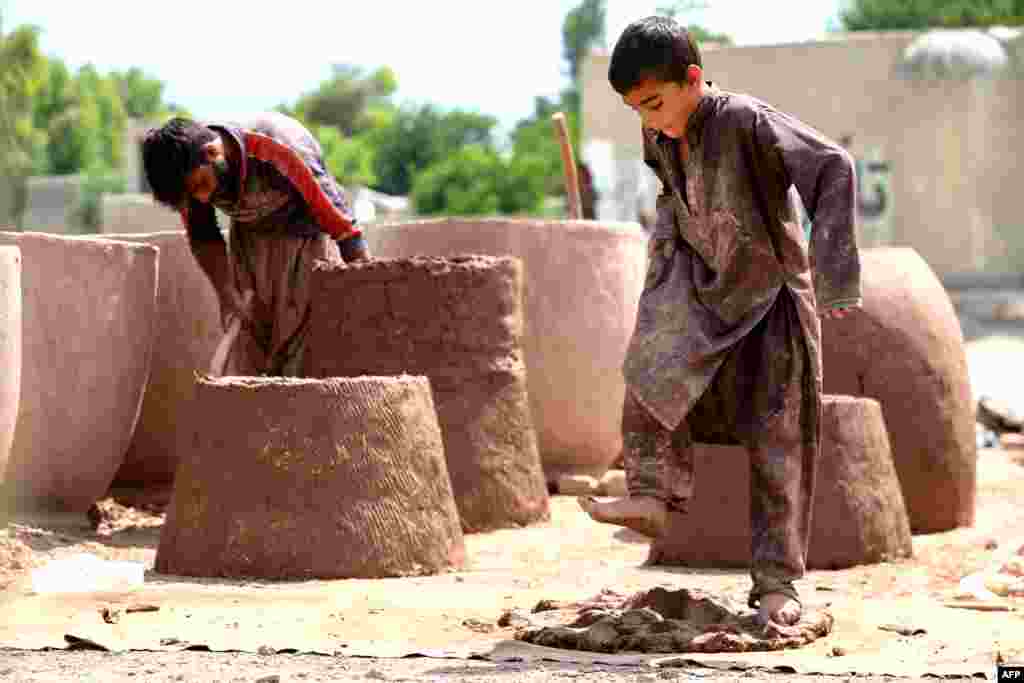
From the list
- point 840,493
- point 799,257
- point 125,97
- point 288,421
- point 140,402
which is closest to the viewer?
point 799,257

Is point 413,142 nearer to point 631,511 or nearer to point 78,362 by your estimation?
point 78,362

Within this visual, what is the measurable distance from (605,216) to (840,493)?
27.4 m

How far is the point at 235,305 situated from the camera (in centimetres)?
782

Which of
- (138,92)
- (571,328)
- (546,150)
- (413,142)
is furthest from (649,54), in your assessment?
(138,92)

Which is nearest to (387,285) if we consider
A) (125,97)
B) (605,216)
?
(605,216)

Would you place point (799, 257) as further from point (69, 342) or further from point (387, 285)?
point (69, 342)

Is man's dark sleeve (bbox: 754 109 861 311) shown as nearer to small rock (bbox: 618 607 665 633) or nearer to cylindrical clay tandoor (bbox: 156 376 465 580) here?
small rock (bbox: 618 607 665 633)

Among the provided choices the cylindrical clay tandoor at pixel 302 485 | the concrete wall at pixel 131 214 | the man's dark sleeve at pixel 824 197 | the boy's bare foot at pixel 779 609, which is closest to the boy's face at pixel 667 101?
the man's dark sleeve at pixel 824 197

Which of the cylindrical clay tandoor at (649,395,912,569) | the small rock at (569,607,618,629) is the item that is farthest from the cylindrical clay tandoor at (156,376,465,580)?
the small rock at (569,607,618,629)

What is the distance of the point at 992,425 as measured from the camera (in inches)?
481

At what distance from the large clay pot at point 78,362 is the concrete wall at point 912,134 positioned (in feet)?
75.8

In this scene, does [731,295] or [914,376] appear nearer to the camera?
[731,295]

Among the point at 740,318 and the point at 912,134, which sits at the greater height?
the point at 740,318

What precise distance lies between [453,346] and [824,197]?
8.93 feet
